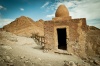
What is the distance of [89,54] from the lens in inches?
321

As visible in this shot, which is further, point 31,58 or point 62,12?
point 62,12

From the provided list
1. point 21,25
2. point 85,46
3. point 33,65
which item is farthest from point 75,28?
point 21,25

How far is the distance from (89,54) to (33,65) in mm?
4592

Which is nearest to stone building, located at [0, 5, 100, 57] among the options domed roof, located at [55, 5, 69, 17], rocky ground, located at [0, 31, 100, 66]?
domed roof, located at [55, 5, 69, 17]

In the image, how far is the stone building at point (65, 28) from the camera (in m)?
8.40

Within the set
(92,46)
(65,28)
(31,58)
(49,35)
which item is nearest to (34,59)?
(31,58)

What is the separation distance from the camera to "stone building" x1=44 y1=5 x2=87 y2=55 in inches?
331

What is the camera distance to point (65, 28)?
9.09 m

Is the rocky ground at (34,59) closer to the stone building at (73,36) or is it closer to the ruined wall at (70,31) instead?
the stone building at (73,36)

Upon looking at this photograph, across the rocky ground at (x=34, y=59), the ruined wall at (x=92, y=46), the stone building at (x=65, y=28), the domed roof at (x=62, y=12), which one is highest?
the domed roof at (x=62, y=12)

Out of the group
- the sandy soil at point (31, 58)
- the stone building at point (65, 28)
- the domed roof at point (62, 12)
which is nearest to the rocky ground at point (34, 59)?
the sandy soil at point (31, 58)

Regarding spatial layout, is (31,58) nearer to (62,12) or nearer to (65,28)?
(65,28)

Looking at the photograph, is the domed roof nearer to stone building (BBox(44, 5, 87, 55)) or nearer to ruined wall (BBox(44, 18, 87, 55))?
stone building (BBox(44, 5, 87, 55))

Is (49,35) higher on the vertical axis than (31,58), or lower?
higher
